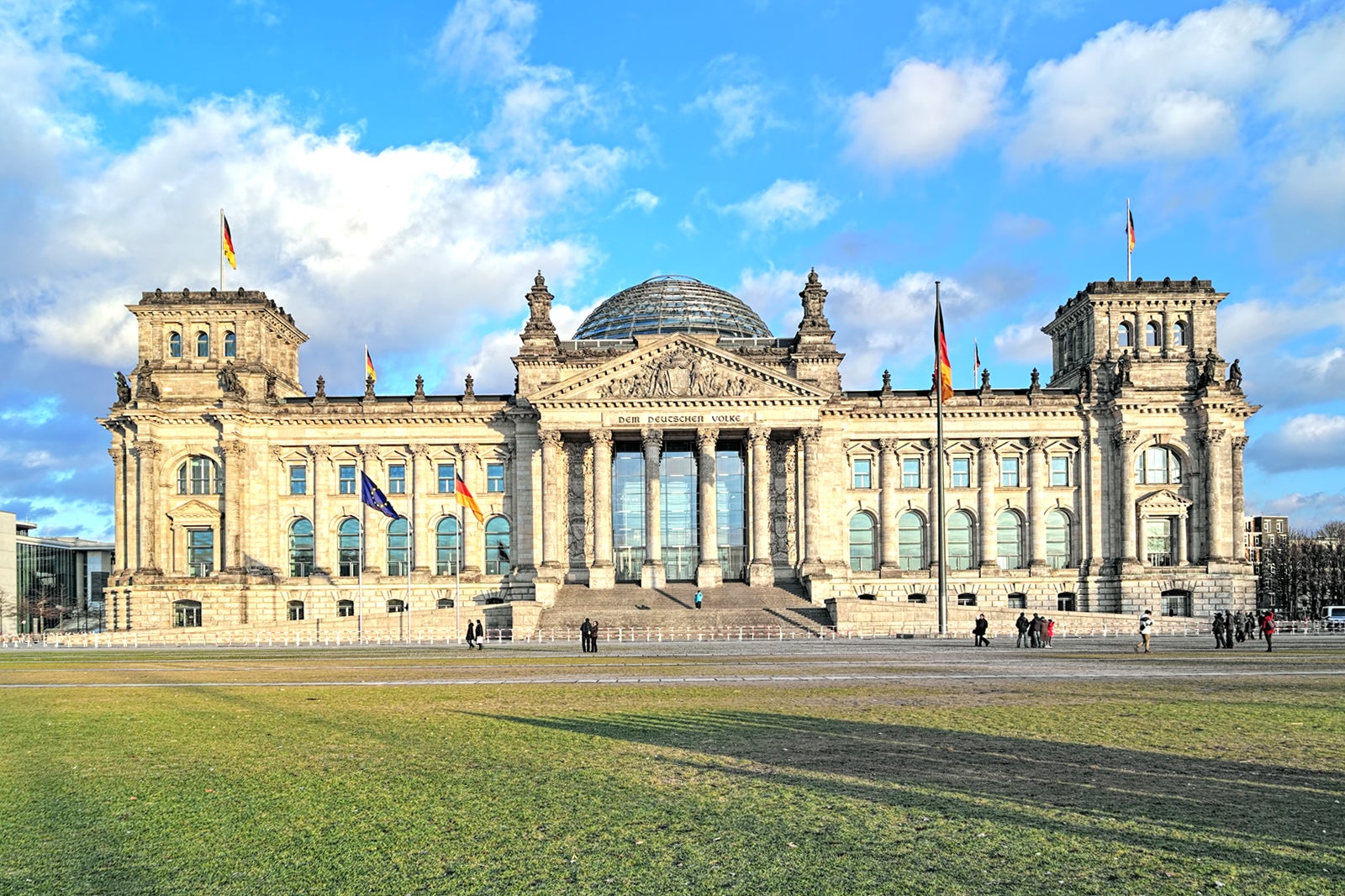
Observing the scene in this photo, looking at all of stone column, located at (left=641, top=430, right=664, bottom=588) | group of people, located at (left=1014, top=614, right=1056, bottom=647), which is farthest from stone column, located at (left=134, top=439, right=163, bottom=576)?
group of people, located at (left=1014, top=614, right=1056, bottom=647)

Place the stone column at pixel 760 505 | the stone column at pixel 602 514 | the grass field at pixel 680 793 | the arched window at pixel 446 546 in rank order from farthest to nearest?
the arched window at pixel 446 546
the stone column at pixel 602 514
the stone column at pixel 760 505
the grass field at pixel 680 793

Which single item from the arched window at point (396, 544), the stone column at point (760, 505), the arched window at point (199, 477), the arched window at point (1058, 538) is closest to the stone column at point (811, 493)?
the stone column at point (760, 505)

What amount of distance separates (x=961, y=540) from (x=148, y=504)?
61189 mm

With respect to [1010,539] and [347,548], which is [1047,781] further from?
[347,548]

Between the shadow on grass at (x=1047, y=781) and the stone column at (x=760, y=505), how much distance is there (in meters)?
59.4

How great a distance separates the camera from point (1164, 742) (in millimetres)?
20109

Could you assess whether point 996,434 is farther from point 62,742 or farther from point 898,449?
point 62,742

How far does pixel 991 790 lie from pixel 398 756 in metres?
9.42

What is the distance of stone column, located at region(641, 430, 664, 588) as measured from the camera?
82375 millimetres

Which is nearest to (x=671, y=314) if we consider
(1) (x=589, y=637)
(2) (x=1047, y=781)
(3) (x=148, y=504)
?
(3) (x=148, y=504)

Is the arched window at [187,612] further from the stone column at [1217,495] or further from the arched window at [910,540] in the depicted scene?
the stone column at [1217,495]

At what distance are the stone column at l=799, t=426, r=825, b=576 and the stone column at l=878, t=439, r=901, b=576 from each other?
7245 mm

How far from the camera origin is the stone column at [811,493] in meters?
83.6

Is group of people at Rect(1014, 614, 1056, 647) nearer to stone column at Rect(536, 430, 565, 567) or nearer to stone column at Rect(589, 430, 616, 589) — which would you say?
stone column at Rect(589, 430, 616, 589)
